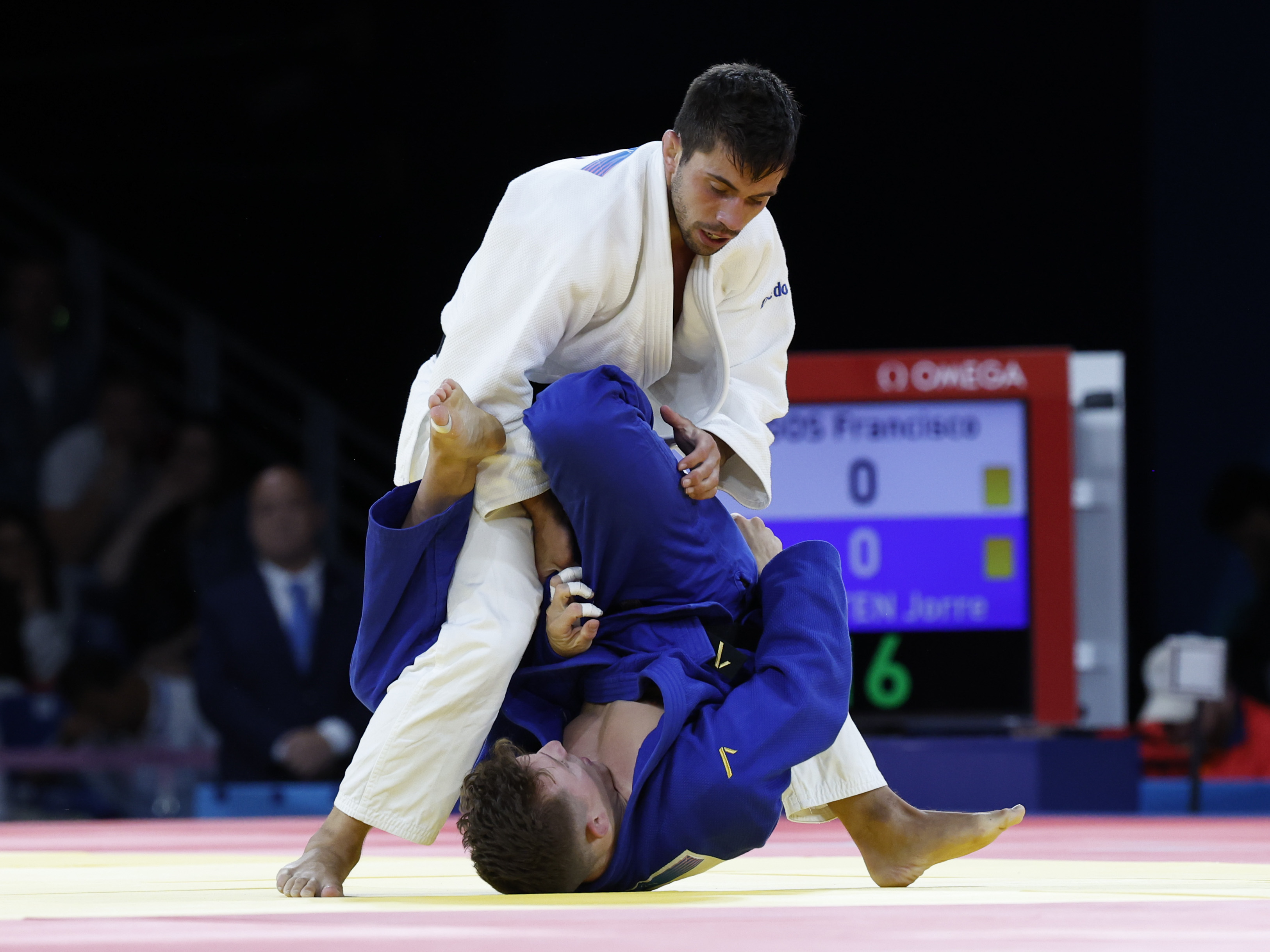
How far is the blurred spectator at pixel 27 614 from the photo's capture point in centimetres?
558

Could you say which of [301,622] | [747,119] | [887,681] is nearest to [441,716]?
[747,119]

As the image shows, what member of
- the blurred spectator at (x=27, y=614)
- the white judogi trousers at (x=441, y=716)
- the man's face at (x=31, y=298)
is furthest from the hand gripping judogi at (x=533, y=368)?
the man's face at (x=31, y=298)

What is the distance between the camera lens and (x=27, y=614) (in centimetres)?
566

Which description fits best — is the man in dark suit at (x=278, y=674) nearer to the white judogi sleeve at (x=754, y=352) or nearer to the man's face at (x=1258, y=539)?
the white judogi sleeve at (x=754, y=352)

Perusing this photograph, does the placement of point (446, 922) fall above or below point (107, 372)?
below

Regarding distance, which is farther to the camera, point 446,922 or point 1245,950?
point 446,922

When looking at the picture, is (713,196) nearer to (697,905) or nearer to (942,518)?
(697,905)

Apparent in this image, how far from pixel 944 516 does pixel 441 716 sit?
280 centimetres

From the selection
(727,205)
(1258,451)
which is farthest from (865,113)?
(727,205)

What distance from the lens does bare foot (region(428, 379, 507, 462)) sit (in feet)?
6.36

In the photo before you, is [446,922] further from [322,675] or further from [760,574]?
[322,675]

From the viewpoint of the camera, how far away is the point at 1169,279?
5824mm

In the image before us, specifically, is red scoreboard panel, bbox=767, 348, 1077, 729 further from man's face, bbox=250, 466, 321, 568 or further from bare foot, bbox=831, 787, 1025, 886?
bare foot, bbox=831, 787, 1025, 886

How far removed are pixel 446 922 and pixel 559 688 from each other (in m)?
0.63
